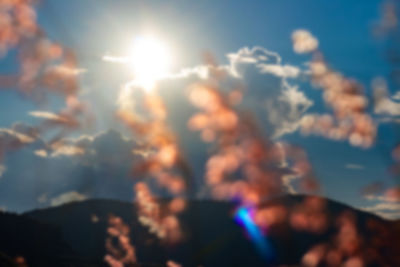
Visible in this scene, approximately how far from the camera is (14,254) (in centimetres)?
8662

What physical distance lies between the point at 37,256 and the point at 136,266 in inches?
1768

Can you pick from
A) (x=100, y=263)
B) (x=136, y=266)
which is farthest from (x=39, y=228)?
(x=136, y=266)

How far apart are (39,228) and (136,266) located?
3874 centimetres

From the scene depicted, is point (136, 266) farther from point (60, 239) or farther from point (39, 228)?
point (39, 228)

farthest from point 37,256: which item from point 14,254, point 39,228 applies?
point 39,228

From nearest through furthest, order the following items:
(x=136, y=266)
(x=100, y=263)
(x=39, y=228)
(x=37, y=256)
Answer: (x=37, y=256) < (x=100, y=263) < (x=39, y=228) < (x=136, y=266)

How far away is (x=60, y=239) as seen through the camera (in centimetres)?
11138

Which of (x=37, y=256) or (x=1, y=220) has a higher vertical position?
(x=1, y=220)

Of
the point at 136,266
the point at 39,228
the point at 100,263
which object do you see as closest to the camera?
the point at 100,263

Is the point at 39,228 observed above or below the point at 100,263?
above

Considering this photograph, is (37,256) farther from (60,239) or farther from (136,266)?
(136,266)

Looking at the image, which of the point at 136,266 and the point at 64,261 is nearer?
the point at 64,261

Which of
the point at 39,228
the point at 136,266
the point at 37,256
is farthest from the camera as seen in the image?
the point at 136,266

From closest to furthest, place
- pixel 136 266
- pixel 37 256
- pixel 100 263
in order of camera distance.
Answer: pixel 37 256
pixel 100 263
pixel 136 266
